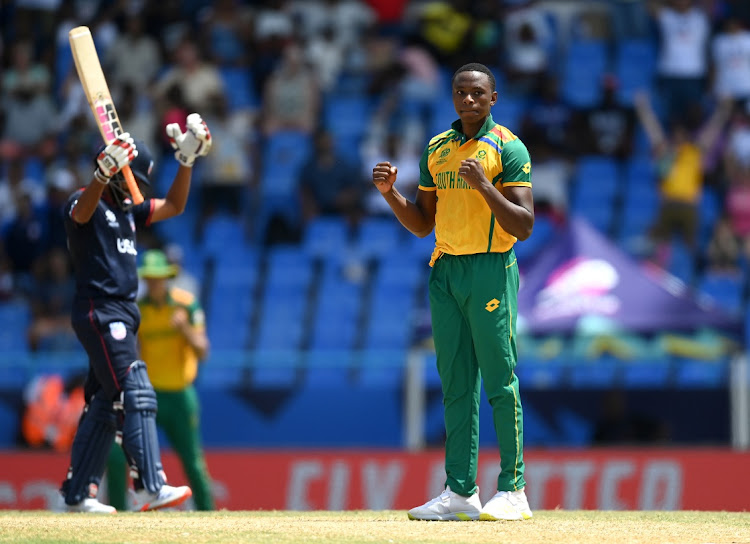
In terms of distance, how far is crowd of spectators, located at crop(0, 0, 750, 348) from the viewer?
17.8 m

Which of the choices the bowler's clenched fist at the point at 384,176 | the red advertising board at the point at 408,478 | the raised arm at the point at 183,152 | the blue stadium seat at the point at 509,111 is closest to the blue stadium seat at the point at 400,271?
the blue stadium seat at the point at 509,111

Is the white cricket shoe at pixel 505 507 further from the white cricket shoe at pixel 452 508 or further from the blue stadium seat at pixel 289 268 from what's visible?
the blue stadium seat at pixel 289 268

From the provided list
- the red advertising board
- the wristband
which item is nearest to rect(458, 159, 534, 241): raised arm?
the wristband

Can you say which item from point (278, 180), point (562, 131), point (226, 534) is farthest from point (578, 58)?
point (226, 534)

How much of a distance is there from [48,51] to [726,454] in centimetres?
1250

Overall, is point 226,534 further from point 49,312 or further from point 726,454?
point 49,312

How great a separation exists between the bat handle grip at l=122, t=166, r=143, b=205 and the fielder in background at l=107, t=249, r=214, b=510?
3.03m

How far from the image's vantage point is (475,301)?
714 centimetres

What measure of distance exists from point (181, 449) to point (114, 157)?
13.1 feet

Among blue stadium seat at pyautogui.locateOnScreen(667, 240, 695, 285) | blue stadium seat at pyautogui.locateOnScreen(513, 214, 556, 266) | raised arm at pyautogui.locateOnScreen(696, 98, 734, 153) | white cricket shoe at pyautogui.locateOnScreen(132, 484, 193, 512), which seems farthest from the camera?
raised arm at pyautogui.locateOnScreen(696, 98, 734, 153)

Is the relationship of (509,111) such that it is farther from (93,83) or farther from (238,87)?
(93,83)

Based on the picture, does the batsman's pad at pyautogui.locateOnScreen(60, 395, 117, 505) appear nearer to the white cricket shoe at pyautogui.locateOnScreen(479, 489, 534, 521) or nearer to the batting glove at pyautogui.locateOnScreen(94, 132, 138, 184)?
the batting glove at pyautogui.locateOnScreen(94, 132, 138, 184)

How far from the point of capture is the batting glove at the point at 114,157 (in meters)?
7.74

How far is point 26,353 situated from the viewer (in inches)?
626
